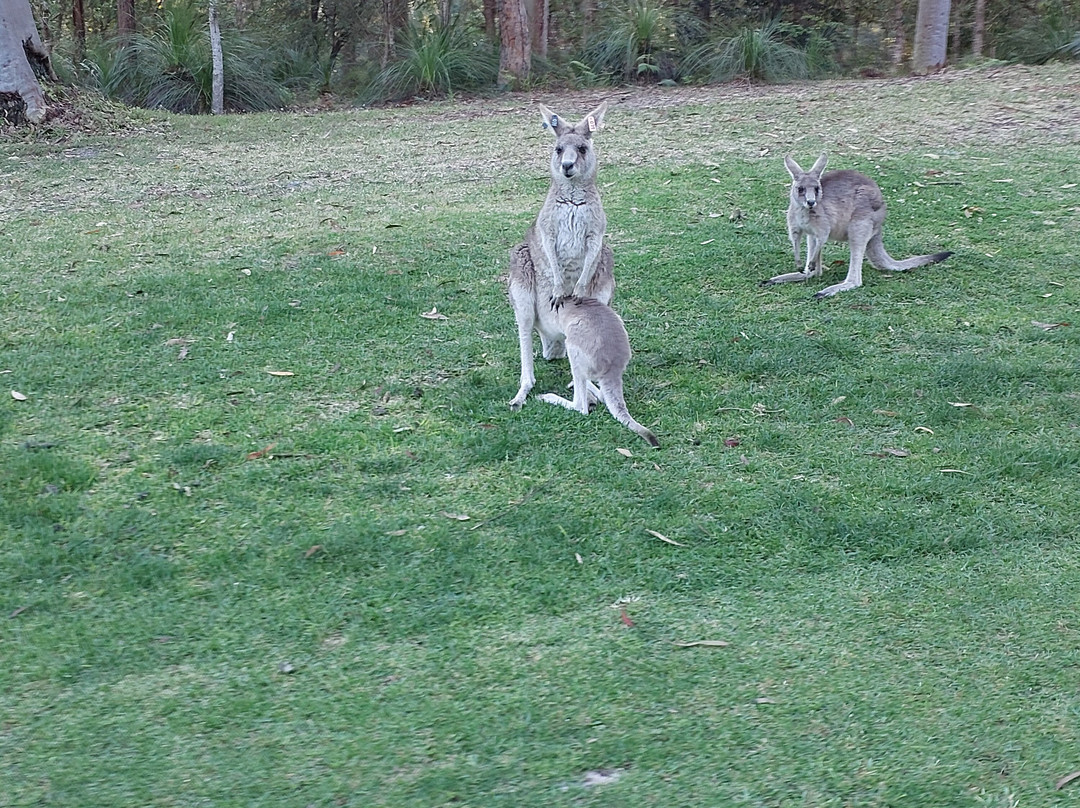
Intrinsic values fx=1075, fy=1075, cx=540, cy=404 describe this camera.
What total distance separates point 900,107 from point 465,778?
10.1 metres

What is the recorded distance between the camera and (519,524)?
3861mm

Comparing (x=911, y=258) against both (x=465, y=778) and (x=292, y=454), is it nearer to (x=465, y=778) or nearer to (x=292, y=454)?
(x=292, y=454)

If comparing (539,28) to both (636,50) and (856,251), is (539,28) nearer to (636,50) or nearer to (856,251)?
(636,50)

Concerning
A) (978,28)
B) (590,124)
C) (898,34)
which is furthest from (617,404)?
(898,34)

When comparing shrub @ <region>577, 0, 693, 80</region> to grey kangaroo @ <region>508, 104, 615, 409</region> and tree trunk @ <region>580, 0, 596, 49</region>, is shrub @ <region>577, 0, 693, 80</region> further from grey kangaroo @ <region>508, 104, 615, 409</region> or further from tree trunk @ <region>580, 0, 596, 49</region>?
grey kangaroo @ <region>508, 104, 615, 409</region>

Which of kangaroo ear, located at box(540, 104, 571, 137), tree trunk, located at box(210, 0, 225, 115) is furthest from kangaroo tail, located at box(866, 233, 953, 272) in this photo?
tree trunk, located at box(210, 0, 225, 115)

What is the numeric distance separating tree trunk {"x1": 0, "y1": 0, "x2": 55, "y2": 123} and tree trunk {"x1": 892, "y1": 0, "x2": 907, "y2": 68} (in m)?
11.8

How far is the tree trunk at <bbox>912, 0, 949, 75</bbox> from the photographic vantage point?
43.2ft

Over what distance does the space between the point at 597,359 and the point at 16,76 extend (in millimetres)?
8722

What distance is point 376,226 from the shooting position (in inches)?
307

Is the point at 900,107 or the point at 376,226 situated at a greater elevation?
the point at 900,107

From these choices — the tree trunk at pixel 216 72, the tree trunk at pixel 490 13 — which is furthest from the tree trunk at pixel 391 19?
the tree trunk at pixel 216 72

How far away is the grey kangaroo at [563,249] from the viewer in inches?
198

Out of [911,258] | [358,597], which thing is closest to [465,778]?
[358,597]
